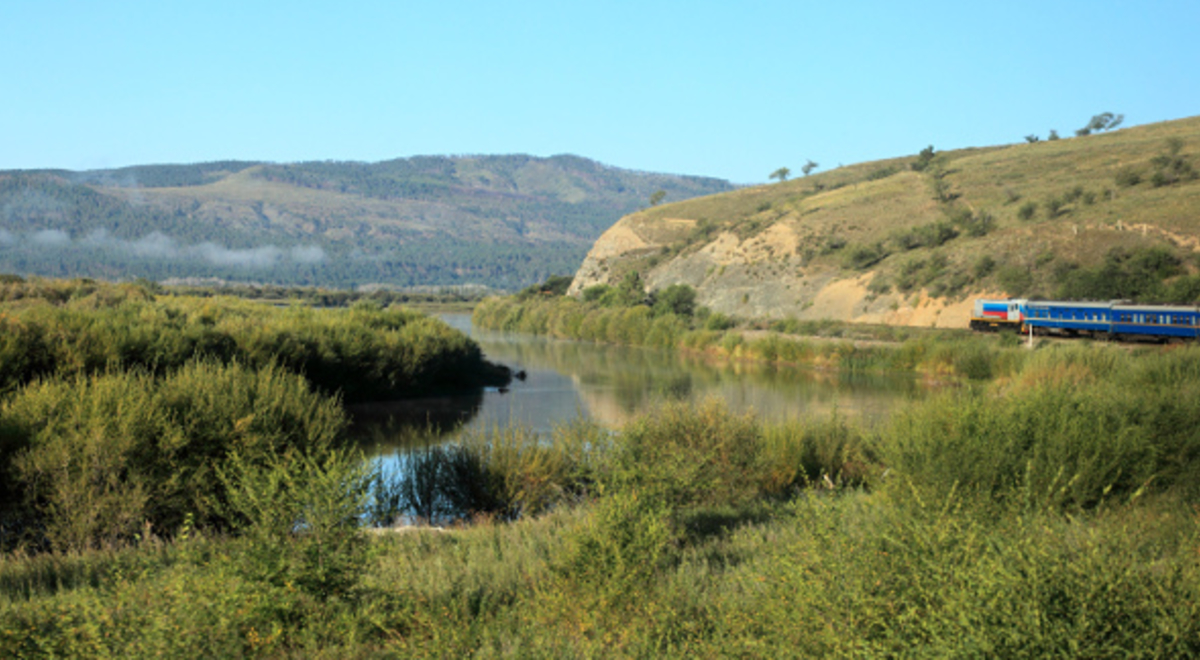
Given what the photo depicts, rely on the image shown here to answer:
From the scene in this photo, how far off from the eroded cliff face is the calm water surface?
12031 mm

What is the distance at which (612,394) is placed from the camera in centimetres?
3450

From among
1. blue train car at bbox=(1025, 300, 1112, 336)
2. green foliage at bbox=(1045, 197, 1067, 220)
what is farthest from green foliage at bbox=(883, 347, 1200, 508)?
green foliage at bbox=(1045, 197, 1067, 220)

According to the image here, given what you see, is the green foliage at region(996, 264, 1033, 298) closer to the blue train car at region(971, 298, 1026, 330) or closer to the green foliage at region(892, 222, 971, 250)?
the blue train car at region(971, 298, 1026, 330)

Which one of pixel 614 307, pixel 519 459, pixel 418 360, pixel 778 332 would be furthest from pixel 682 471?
pixel 614 307

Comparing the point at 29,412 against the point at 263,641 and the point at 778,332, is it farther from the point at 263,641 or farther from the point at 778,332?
the point at 778,332

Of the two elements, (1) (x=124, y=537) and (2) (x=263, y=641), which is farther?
(1) (x=124, y=537)

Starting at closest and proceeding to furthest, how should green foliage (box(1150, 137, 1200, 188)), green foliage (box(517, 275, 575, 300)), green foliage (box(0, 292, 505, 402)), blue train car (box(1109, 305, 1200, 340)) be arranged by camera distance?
green foliage (box(0, 292, 505, 402)), blue train car (box(1109, 305, 1200, 340)), green foliage (box(1150, 137, 1200, 188)), green foliage (box(517, 275, 575, 300))

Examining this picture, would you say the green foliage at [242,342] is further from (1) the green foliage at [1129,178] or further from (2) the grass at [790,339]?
(1) the green foliage at [1129,178]

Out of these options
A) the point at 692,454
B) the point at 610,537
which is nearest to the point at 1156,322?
the point at 692,454

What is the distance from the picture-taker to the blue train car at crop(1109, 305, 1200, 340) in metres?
37.6

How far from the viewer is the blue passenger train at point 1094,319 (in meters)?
38.1

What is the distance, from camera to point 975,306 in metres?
49.6

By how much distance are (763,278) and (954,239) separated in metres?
14.3

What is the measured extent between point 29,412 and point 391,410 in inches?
703
